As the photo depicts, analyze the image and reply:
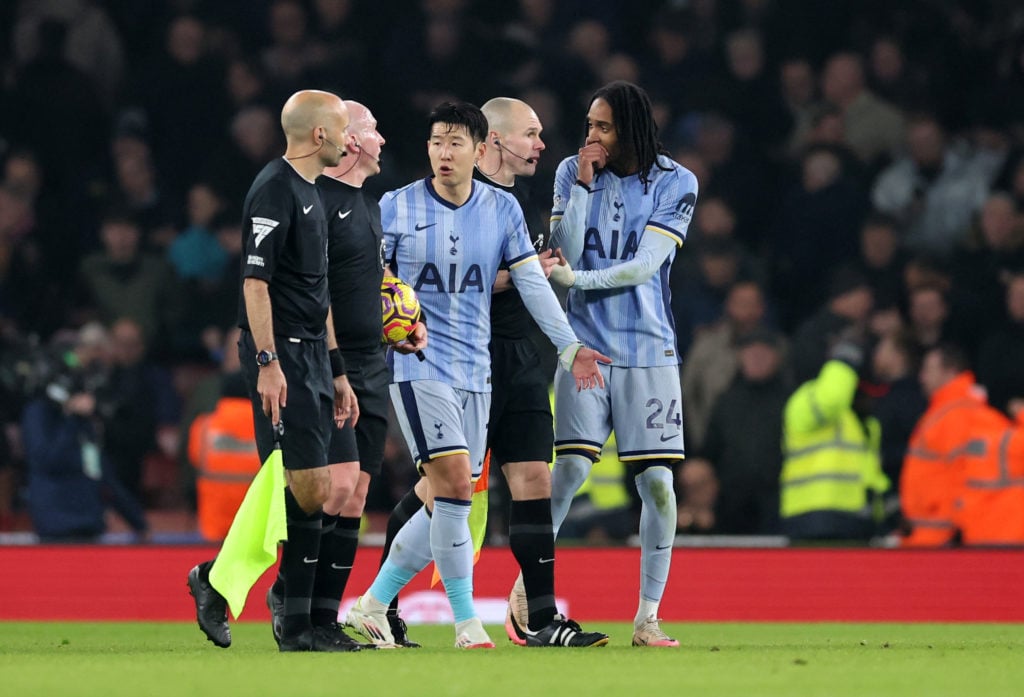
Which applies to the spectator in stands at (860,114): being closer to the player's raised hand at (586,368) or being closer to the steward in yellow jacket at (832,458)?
the steward in yellow jacket at (832,458)

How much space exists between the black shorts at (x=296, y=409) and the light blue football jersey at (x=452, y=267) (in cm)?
66

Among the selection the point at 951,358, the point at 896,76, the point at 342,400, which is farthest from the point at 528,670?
the point at 896,76

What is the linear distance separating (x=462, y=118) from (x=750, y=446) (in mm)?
5397

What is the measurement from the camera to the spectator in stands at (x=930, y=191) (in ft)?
46.0

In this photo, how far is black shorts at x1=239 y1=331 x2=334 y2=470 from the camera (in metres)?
6.61

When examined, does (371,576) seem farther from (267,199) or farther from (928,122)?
(928,122)

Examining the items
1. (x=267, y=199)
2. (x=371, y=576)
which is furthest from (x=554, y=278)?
(x=371, y=576)

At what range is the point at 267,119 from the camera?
14664 mm

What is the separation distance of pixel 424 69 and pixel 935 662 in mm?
9343

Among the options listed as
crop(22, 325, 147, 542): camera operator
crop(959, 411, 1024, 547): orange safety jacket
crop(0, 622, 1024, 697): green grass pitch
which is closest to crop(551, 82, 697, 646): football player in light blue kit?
crop(0, 622, 1024, 697): green grass pitch

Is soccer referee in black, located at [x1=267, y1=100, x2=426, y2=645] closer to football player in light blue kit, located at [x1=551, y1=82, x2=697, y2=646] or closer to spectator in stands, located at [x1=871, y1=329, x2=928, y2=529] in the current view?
football player in light blue kit, located at [x1=551, y1=82, x2=697, y2=646]

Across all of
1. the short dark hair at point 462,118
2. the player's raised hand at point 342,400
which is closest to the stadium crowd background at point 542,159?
the short dark hair at point 462,118

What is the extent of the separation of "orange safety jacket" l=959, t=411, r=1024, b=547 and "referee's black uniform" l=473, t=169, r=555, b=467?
171 inches

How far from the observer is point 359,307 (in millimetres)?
7363
